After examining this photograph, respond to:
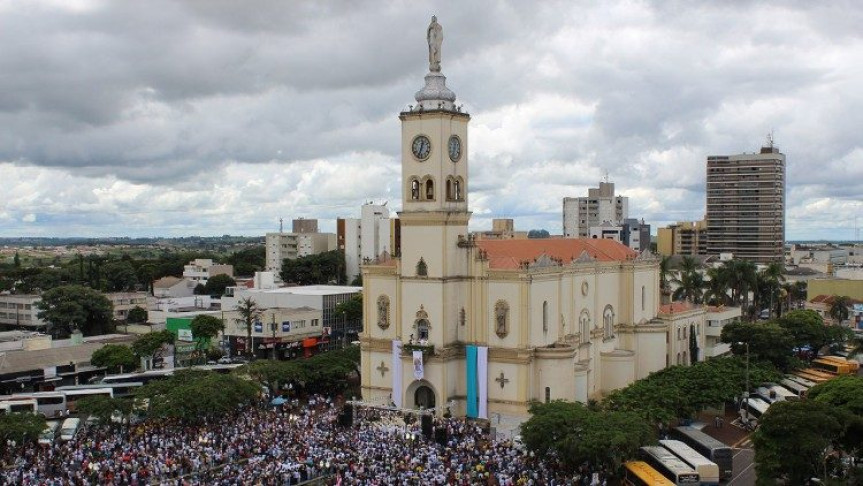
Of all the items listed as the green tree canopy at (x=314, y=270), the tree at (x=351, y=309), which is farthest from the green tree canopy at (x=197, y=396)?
the green tree canopy at (x=314, y=270)

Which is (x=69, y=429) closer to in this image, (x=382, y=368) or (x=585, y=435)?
(x=382, y=368)

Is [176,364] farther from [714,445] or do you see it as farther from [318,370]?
[714,445]

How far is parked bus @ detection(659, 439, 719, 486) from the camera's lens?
3688 cm

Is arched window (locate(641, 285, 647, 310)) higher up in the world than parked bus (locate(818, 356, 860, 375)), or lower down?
higher up

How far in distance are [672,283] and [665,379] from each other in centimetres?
4899

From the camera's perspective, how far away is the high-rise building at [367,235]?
414ft

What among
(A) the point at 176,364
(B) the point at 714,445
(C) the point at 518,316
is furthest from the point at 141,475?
(A) the point at 176,364

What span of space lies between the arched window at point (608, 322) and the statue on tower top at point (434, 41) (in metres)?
19.7

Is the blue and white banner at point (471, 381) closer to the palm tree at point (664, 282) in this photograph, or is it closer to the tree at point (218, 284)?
the palm tree at point (664, 282)

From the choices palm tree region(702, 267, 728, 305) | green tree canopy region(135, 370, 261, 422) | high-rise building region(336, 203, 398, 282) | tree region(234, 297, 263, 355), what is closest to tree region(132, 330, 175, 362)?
tree region(234, 297, 263, 355)

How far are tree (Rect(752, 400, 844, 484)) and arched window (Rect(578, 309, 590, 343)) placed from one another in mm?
20784

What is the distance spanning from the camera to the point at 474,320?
50.8 metres

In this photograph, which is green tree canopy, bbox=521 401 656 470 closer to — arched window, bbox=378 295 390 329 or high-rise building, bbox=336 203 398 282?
arched window, bbox=378 295 390 329

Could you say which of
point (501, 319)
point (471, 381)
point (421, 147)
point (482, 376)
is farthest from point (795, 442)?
point (421, 147)
